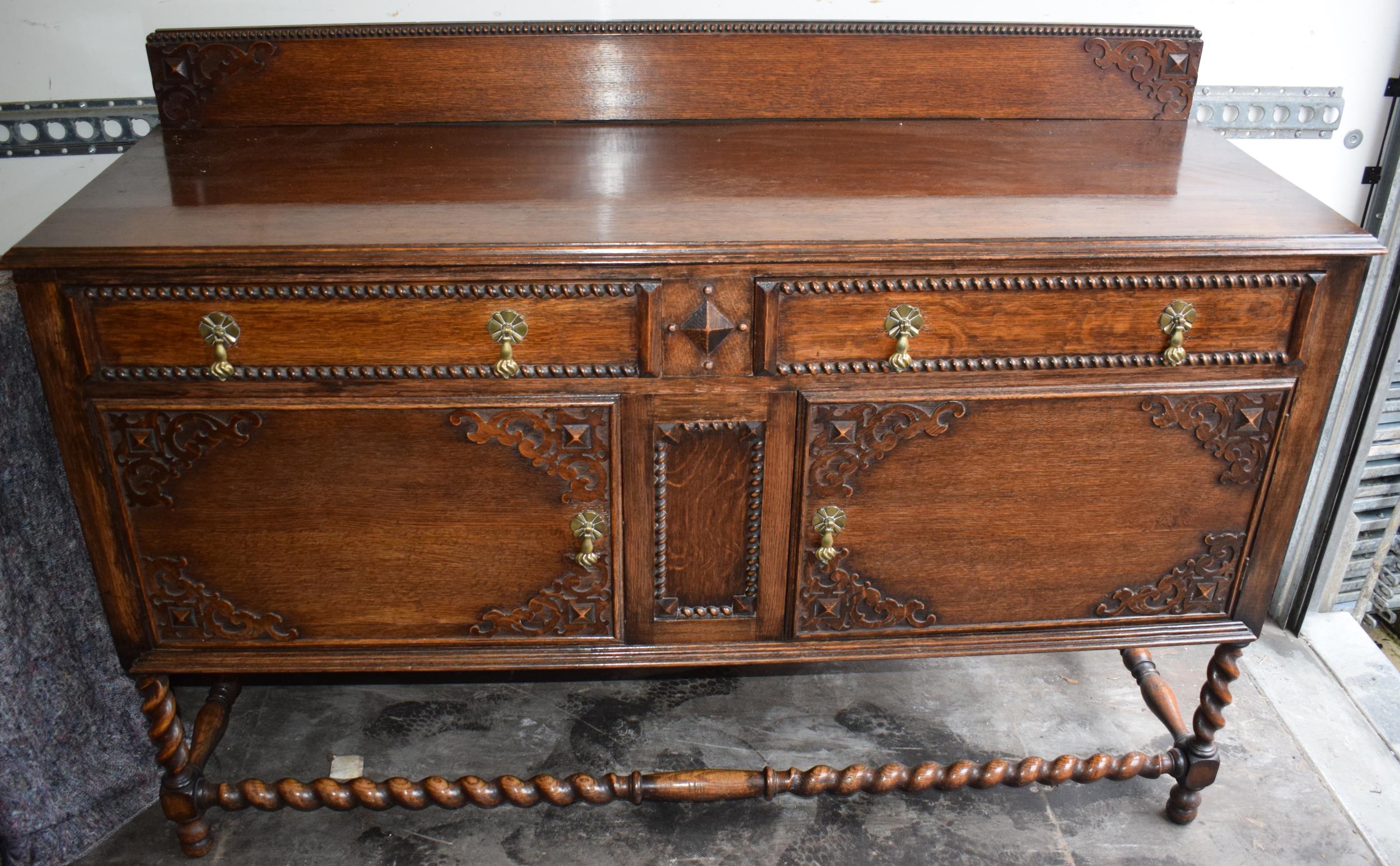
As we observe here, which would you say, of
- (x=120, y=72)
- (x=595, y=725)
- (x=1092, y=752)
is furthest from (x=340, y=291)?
(x=1092, y=752)

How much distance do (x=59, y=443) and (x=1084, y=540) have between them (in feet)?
4.79

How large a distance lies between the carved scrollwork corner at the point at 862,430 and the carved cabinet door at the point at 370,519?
0.29 m

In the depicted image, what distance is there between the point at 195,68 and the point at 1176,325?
1601 mm

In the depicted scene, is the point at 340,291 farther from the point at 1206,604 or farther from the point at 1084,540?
the point at 1206,604

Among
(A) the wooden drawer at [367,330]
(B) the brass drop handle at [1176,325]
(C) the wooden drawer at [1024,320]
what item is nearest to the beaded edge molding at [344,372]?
(A) the wooden drawer at [367,330]

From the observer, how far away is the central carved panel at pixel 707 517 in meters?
1.53

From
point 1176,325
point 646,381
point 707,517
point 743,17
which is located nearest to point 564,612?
point 707,517

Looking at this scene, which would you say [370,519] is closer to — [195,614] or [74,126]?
[195,614]

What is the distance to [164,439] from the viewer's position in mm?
1492

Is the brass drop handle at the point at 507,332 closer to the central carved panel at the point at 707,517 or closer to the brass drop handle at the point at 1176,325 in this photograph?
the central carved panel at the point at 707,517

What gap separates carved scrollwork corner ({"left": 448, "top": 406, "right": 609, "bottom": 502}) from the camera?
4.91ft

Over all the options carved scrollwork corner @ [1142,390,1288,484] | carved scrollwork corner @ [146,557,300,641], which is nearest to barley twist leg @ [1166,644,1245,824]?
carved scrollwork corner @ [1142,390,1288,484]

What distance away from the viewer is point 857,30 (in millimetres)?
1883

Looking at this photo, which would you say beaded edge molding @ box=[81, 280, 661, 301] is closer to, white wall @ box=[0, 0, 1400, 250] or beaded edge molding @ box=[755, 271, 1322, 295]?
beaded edge molding @ box=[755, 271, 1322, 295]
